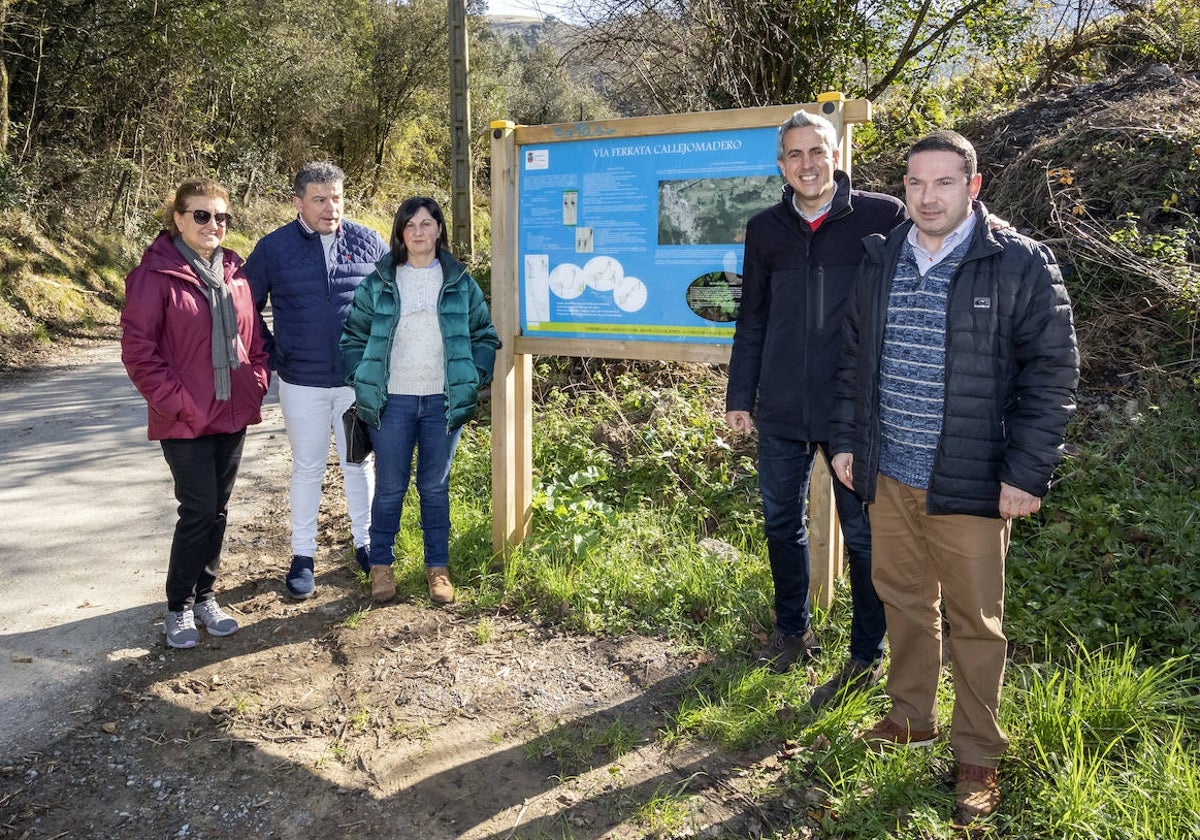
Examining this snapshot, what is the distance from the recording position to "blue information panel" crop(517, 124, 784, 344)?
398 centimetres

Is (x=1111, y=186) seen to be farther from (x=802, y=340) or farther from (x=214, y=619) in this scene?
(x=214, y=619)

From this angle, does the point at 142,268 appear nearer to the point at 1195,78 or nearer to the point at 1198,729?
the point at 1198,729

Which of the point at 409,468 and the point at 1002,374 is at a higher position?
the point at 1002,374

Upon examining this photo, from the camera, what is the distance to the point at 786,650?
12.2 feet

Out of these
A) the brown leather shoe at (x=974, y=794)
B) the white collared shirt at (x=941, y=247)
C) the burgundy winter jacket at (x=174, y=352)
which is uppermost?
the white collared shirt at (x=941, y=247)

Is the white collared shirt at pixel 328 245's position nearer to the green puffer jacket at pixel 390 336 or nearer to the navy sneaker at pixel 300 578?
the green puffer jacket at pixel 390 336

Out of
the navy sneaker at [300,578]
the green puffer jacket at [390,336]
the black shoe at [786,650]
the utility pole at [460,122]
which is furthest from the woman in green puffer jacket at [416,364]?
the utility pole at [460,122]

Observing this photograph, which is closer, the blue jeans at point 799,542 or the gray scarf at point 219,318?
the blue jeans at point 799,542

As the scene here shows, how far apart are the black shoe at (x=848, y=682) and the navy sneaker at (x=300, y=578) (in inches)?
101

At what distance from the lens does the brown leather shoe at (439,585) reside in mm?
4371

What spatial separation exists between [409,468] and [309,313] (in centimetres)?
92

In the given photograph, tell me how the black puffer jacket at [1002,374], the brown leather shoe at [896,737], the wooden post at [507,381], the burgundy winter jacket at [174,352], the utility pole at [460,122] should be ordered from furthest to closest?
the utility pole at [460,122], the wooden post at [507,381], the burgundy winter jacket at [174,352], the brown leather shoe at [896,737], the black puffer jacket at [1002,374]

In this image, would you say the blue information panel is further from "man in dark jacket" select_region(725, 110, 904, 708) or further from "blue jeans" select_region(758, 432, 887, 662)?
"blue jeans" select_region(758, 432, 887, 662)

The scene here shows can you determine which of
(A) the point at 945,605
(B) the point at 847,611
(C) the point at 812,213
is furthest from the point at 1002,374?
(B) the point at 847,611
